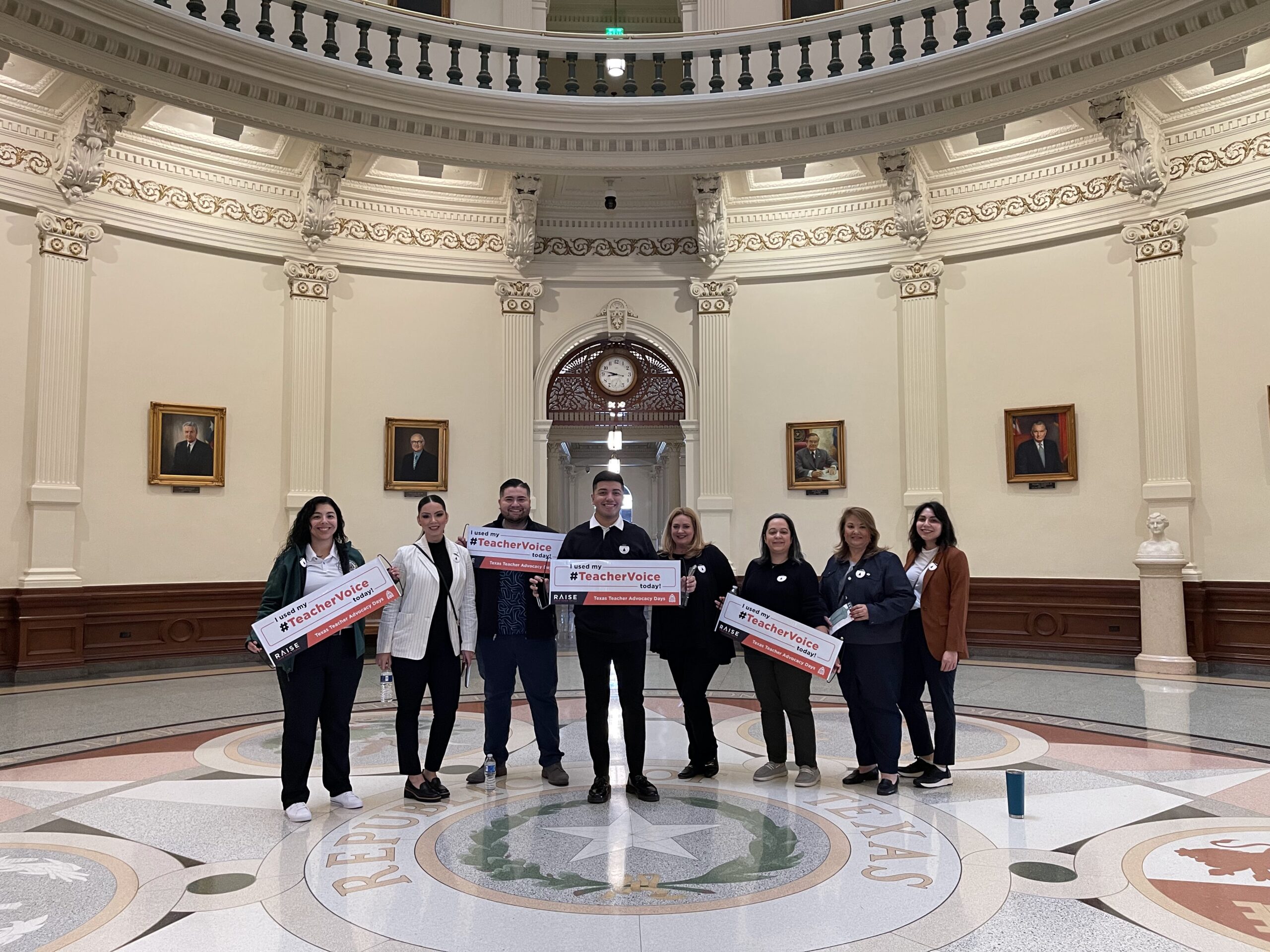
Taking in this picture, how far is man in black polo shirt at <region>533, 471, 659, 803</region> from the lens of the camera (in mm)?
4980

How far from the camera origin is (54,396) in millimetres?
9656

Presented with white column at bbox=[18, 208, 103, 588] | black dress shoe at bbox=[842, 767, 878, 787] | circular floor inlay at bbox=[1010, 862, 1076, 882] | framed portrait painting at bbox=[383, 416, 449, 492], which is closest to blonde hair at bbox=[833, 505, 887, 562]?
black dress shoe at bbox=[842, 767, 878, 787]

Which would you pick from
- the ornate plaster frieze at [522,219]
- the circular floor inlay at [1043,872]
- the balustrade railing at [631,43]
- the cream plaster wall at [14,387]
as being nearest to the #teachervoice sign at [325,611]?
the circular floor inlay at [1043,872]

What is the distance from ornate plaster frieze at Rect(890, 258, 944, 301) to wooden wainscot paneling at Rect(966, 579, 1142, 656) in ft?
12.0

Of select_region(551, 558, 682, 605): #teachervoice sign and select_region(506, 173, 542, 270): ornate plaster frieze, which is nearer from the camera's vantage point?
select_region(551, 558, 682, 605): #teachervoice sign

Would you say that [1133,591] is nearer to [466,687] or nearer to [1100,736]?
[1100,736]

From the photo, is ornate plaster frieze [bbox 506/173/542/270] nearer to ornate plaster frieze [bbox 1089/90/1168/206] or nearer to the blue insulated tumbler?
ornate plaster frieze [bbox 1089/90/1168/206]

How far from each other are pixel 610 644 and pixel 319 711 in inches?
61.5

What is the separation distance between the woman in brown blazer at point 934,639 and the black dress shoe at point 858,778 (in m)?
0.21

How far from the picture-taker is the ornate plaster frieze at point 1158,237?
10031 mm

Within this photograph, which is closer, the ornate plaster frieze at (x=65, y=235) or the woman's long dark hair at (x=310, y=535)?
the woman's long dark hair at (x=310, y=535)

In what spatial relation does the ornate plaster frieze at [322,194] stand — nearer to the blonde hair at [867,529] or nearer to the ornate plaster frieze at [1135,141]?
the blonde hair at [867,529]

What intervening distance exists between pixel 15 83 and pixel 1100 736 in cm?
1176

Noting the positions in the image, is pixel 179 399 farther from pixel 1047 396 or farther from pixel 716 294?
pixel 1047 396
